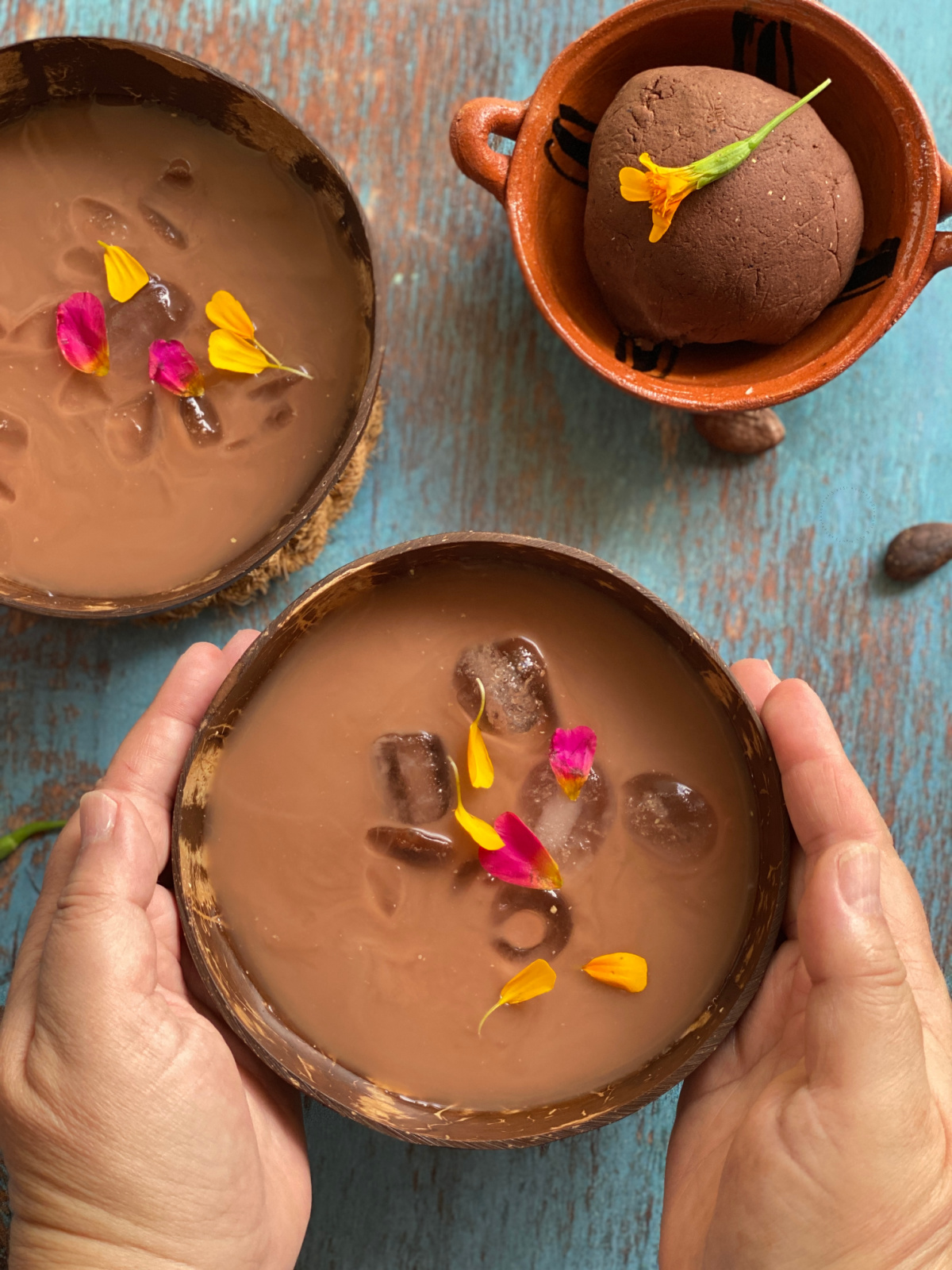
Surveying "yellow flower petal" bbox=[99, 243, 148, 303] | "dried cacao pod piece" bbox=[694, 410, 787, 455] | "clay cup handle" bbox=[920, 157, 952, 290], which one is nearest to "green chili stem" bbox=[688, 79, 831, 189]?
"clay cup handle" bbox=[920, 157, 952, 290]

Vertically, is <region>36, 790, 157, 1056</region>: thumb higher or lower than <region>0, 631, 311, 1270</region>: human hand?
higher

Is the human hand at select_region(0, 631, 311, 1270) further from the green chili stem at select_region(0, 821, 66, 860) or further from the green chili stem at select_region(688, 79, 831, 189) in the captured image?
the green chili stem at select_region(688, 79, 831, 189)

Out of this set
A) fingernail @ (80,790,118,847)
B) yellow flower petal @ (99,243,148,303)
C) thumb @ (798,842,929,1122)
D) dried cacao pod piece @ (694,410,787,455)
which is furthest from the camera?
dried cacao pod piece @ (694,410,787,455)

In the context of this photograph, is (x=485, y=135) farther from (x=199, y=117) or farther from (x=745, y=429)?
(x=745, y=429)

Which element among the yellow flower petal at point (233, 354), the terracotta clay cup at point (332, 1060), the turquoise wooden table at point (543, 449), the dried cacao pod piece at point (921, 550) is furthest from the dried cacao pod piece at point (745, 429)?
the yellow flower petal at point (233, 354)

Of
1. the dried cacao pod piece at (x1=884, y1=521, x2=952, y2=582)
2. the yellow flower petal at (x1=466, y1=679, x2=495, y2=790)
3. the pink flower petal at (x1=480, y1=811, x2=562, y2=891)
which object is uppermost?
the dried cacao pod piece at (x1=884, y1=521, x2=952, y2=582)

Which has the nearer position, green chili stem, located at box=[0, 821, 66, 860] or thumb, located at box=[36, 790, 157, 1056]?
thumb, located at box=[36, 790, 157, 1056]

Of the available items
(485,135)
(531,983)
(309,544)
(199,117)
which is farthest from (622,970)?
(199,117)
